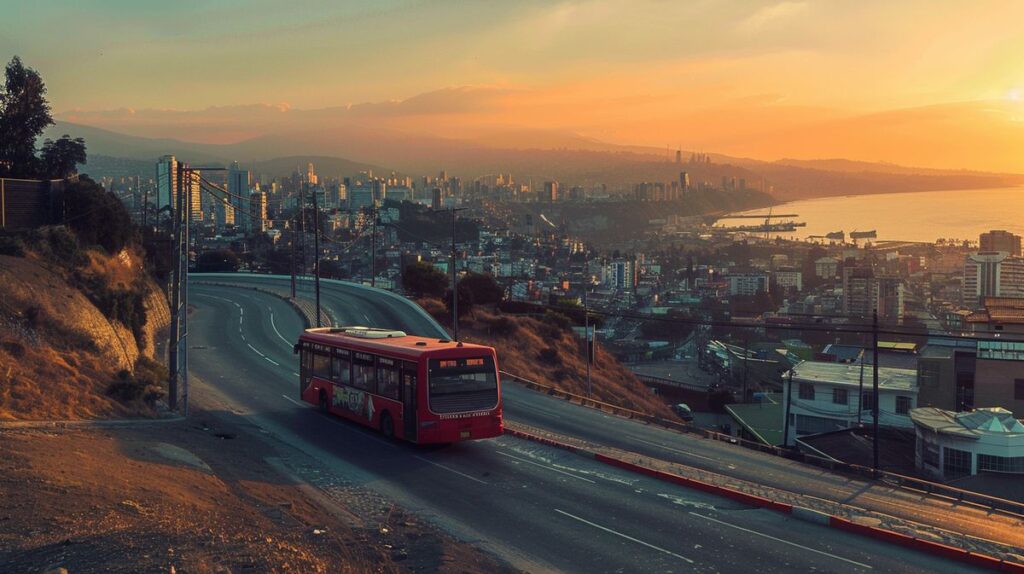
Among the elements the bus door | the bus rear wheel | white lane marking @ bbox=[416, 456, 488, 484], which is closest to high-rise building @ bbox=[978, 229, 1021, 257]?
the bus rear wheel

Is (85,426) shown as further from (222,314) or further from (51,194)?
(222,314)

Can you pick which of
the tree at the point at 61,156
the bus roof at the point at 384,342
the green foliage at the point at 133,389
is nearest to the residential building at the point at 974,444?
the bus roof at the point at 384,342

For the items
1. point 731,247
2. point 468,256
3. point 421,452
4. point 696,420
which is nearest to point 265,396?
point 421,452

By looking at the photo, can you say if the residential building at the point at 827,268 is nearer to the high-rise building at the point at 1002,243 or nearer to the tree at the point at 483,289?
the high-rise building at the point at 1002,243

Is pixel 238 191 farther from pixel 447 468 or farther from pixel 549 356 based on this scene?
pixel 447 468

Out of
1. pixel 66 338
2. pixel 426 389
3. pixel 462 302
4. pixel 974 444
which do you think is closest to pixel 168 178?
pixel 66 338

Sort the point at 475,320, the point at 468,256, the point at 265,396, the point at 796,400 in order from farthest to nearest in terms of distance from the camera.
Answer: the point at 468,256
the point at 475,320
the point at 796,400
the point at 265,396
